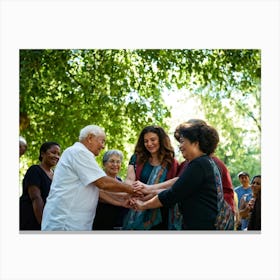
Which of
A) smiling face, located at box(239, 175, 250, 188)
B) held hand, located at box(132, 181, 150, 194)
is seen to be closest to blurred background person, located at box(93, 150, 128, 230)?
held hand, located at box(132, 181, 150, 194)

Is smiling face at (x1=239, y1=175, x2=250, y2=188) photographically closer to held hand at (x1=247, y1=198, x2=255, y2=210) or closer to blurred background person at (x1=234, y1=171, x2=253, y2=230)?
blurred background person at (x1=234, y1=171, x2=253, y2=230)

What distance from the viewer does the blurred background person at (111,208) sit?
5.87 metres

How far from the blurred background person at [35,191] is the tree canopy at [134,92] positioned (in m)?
1.32

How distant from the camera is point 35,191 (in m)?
6.06

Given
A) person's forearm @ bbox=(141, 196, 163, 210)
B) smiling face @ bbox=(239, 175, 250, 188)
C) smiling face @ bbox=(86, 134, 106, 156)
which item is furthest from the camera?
smiling face @ bbox=(239, 175, 250, 188)

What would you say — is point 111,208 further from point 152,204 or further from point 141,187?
point 152,204

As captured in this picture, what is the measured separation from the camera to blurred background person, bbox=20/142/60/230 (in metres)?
6.06

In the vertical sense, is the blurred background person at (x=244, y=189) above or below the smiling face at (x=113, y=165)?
below

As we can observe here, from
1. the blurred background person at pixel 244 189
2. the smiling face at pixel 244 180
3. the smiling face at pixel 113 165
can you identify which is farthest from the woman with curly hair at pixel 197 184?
the smiling face at pixel 244 180

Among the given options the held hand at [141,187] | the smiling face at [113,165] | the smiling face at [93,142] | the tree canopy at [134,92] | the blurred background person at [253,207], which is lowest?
the blurred background person at [253,207]

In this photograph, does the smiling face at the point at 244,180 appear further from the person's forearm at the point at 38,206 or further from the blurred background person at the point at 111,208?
the person's forearm at the point at 38,206

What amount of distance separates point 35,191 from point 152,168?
4.07 ft
